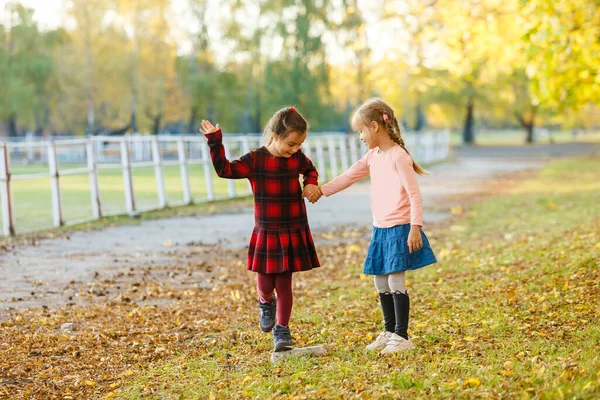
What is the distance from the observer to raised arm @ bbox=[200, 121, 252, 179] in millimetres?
4941

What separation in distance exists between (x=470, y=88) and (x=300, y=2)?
63.3 ft

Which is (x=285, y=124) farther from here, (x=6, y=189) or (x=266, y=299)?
(x=6, y=189)

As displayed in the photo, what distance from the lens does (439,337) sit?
17.7ft

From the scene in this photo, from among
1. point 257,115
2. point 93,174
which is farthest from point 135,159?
point 93,174

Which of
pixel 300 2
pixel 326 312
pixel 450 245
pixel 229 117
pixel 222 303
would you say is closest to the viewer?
pixel 326 312

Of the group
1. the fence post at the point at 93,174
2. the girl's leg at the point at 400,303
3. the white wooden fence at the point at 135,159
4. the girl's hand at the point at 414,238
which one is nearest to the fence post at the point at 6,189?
the white wooden fence at the point at 135,159

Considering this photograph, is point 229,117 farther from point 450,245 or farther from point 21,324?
point 21,324

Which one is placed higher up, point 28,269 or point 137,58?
point 137,58

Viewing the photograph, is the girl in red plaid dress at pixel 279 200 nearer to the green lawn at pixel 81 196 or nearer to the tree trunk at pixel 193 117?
the green lawn at pixel 81 196

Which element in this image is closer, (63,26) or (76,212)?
(76,212)

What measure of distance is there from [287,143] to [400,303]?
1.21 meters

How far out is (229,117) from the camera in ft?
185

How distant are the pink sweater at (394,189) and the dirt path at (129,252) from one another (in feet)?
11.0

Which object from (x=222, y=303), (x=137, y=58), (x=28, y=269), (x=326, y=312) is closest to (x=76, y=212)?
(x=28, y=269)
